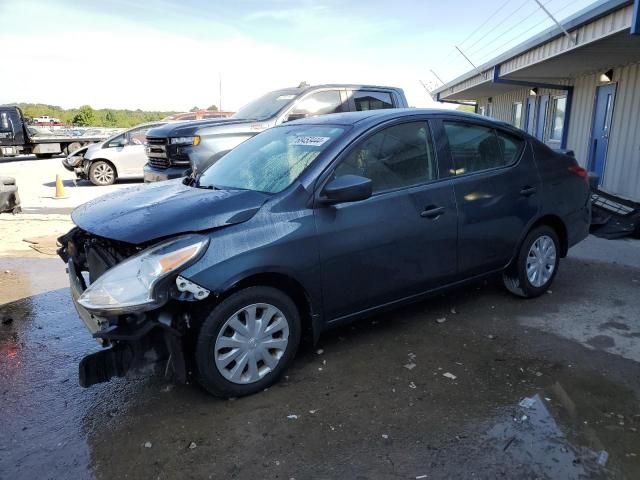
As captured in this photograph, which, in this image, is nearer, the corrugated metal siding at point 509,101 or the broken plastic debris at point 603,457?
the broken plastic debris at point 603,457

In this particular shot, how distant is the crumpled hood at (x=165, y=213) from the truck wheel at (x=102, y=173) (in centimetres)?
1106


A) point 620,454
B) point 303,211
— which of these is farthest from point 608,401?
point 303,211

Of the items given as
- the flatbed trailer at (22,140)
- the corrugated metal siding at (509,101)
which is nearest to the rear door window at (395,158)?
the corrugated metal siding at (509,101)

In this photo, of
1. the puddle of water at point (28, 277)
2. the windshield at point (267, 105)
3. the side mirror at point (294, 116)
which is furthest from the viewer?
the windshield at point (267, 105)

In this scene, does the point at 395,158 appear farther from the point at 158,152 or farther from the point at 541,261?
the point at 158,152

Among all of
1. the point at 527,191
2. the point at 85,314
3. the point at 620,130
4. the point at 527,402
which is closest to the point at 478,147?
the point at 527,191

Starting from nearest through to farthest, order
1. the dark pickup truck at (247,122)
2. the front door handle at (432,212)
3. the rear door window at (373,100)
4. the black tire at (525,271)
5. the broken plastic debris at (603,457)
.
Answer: the broken plastic debris at (603,457), the front door handle at (432,212), the black tire at (525,271), the dark pickup truck at (247,122), the rear door window at (373,100)

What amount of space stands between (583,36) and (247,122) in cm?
575

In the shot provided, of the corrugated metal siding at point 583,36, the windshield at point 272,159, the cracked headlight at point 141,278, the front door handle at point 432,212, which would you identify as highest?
the corrugated metal siding at point 583,36

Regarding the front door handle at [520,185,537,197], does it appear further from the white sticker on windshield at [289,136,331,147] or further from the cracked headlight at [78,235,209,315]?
the cracked headlight at [78,235,209,315]

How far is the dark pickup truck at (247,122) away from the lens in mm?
7738

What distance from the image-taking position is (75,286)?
3.53 m

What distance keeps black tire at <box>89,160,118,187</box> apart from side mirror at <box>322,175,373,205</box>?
12.2 meters

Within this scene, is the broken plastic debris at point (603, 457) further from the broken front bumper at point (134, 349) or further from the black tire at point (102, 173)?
the black tire at point (102, 173)
